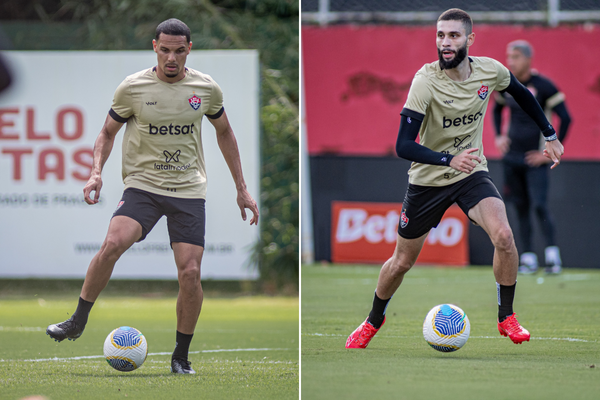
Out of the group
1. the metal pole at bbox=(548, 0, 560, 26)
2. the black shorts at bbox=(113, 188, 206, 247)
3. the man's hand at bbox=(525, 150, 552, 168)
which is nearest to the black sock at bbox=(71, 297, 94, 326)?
the black shorts at bbox=(113, 188, 206, 247)

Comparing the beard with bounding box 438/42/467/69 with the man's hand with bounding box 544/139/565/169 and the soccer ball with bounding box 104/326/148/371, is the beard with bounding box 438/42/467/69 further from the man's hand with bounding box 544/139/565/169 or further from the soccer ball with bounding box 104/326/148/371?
the soccer ball with bounding box 104/326/148/371

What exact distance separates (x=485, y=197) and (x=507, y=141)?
21.3ft

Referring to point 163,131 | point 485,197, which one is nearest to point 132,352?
point 163,131

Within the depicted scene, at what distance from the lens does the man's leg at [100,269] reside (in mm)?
5250

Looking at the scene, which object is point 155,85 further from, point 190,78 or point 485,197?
point 485,197

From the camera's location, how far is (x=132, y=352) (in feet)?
17.5

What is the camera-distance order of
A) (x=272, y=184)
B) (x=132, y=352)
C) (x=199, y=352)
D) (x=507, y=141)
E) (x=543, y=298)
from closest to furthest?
(x=132, y=352) → (x=199, y=352) → (x=543, y=298) → (x=507, y=141) → (x=272, y=184)

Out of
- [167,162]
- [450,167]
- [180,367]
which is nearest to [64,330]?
[180,367]

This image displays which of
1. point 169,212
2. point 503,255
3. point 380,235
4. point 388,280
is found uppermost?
point 169,212

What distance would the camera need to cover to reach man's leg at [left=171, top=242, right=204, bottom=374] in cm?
539

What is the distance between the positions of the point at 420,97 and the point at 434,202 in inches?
28.5

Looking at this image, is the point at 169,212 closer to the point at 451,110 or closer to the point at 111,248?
the point at 111,248

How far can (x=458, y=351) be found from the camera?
221 inches

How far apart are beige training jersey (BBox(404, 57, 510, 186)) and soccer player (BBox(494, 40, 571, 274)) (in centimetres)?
531
